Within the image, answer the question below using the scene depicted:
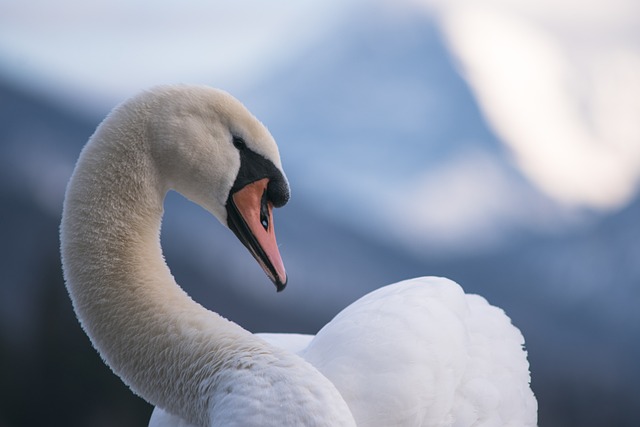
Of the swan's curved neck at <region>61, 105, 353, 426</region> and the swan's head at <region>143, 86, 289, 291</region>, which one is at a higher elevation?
the swan's head at <region>143, 86, 289, 291</region>

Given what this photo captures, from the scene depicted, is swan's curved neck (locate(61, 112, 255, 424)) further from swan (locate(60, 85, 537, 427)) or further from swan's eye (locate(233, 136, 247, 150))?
swan's eye (locate(233, 136, 247, 150))

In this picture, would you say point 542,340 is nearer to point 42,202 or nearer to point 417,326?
point 42,202

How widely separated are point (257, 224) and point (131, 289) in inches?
7.2

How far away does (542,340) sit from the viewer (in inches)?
247

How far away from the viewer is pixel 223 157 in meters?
1.01

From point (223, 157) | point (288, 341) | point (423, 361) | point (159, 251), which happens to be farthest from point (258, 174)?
point (288, 341)

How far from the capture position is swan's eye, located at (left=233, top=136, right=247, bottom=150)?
102cm

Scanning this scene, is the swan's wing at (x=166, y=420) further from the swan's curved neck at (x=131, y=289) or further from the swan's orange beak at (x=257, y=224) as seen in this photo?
the swan's orange beak at (x=257, y=224)

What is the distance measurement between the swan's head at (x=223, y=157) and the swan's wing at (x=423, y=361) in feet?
0.63

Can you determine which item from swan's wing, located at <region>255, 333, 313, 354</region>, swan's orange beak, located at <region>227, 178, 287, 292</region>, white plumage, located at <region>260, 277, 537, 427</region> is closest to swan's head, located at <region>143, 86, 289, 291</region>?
swan's orange beak, located at <region>227, 178, 287, 292</region>

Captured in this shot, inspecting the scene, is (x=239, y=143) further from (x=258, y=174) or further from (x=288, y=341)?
(x=288, y=341)

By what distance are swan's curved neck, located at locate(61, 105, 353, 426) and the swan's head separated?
0.10 ft

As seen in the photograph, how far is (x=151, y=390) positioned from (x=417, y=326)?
41 centimetres

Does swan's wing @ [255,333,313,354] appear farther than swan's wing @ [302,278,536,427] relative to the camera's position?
Yes
